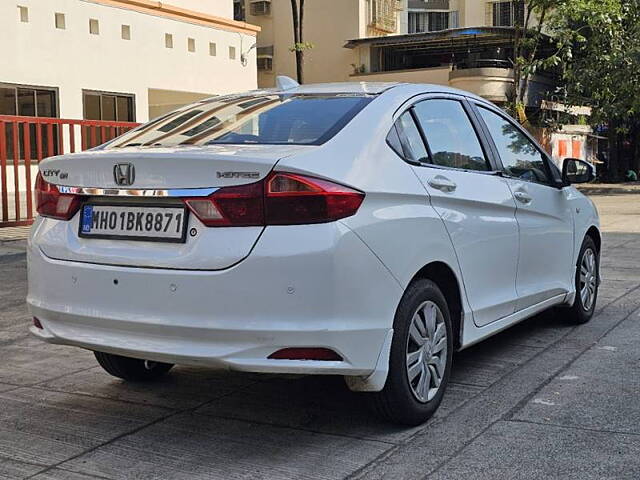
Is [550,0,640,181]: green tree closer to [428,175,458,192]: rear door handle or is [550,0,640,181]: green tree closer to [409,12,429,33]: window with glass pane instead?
[409,12,429,33]: window with glass pane

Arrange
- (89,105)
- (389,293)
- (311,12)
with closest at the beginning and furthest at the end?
(389,293)
(89,105)
(311,12)

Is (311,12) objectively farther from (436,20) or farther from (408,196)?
(408,196)

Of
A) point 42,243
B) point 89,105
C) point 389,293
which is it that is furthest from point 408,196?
point 89,105

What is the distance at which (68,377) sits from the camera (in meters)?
5.21

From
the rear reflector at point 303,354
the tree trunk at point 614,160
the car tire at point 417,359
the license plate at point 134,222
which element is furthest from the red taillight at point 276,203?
the tree trunk at point 614,160

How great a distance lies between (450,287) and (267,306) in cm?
131

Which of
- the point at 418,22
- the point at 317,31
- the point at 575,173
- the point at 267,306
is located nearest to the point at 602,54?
the point at 317,31

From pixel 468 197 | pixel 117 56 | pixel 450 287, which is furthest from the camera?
pixel 117 56

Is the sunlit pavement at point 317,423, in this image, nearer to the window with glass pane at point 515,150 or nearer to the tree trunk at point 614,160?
the window with glass pane at point 515,150

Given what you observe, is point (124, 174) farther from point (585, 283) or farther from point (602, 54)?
point (602, 54)

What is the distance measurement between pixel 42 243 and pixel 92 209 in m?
0.37

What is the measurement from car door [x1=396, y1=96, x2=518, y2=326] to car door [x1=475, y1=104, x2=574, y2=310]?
17 cm

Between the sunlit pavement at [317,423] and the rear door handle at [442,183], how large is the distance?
1.13 m

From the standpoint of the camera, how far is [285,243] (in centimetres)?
355
